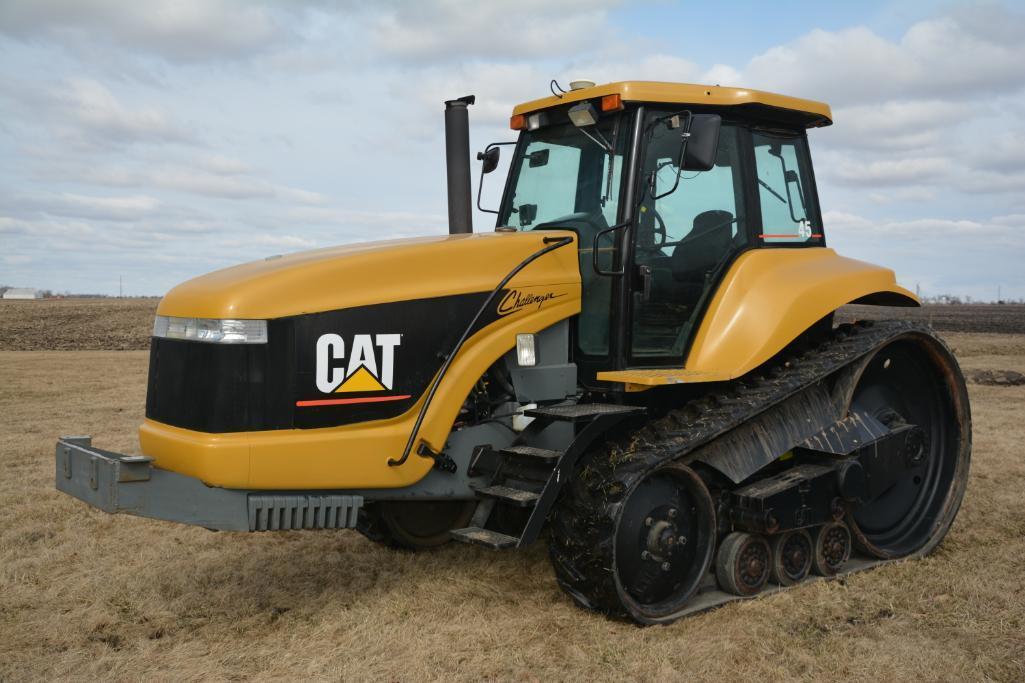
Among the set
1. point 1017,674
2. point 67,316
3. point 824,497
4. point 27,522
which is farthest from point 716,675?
point 67,316

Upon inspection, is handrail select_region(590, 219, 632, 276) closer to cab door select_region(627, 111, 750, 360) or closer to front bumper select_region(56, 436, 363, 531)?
cab door select_region(627, 111, 750, 360)

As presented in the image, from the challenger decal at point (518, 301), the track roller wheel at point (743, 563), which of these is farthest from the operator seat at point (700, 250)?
the track roller wheel at point (743, 563)

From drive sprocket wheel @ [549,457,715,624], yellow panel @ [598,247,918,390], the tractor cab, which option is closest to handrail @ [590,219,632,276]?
the tractor cab

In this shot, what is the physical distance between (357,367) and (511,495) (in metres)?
1.04

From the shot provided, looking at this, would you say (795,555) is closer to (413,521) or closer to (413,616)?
(413,616)

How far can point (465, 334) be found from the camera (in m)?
5.06

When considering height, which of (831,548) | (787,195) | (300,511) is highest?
(787,195)

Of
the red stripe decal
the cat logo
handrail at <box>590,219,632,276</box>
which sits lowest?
the red stripe decal

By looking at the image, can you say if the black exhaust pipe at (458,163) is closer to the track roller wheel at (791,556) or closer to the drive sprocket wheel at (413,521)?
the drive sprocket wheel at (413,521)

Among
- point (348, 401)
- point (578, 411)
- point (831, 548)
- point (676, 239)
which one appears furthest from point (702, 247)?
point (348, 401)

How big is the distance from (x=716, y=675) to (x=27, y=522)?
5181 millimetres

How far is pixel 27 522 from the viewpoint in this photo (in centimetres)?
699

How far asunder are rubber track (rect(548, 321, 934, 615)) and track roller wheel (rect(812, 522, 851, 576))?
3.04ft

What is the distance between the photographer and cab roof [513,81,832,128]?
18.0 ft
